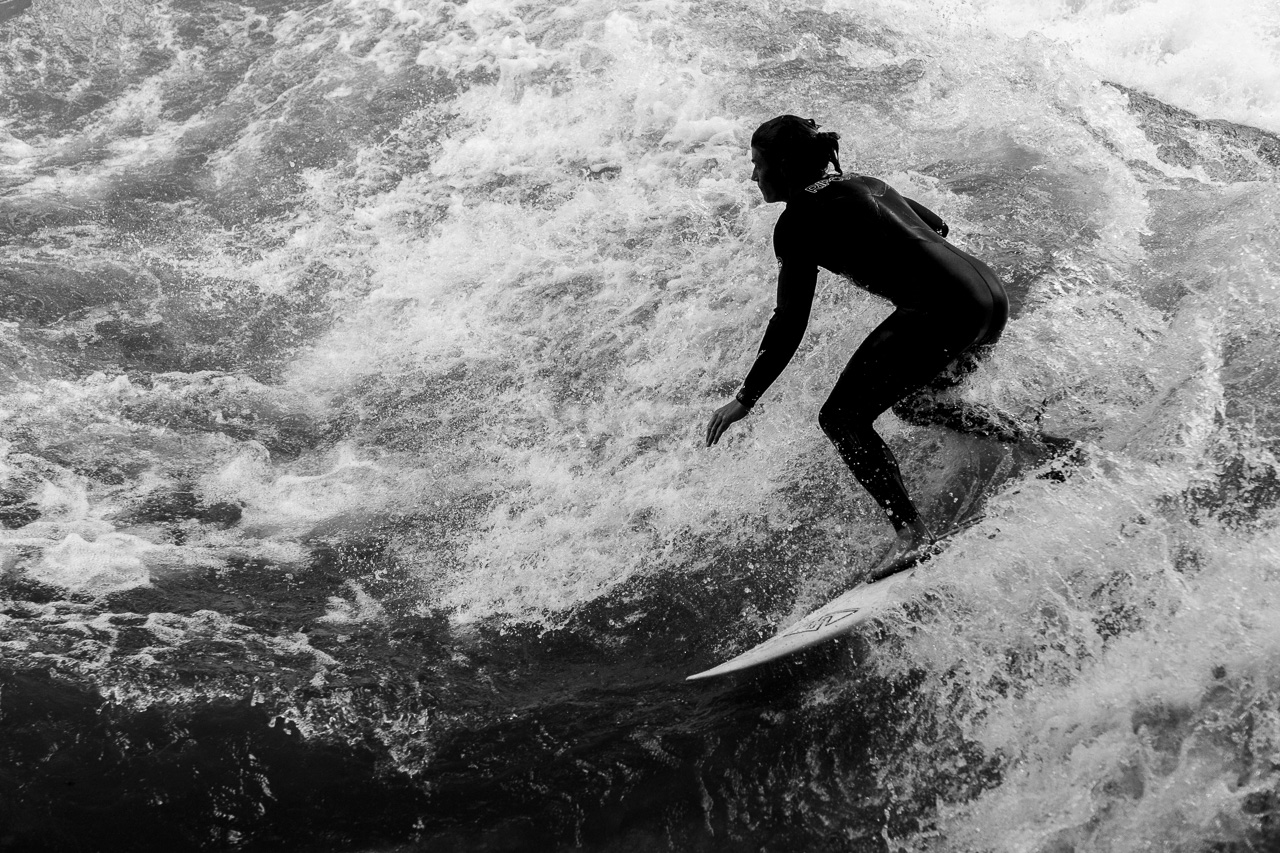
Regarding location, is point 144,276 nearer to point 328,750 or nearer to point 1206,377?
point 328,750

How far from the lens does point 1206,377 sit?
161 inches

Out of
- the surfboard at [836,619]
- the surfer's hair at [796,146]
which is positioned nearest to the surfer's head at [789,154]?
the surfer's hair at [796,146]

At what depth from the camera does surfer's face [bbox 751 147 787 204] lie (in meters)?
3.16

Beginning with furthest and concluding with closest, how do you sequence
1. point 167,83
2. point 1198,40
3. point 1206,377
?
point 167,83
point 1198,40
point 1206,377

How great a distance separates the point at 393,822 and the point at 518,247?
13.4 ft

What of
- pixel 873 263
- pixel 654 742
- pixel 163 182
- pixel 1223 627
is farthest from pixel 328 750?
→ pixel 163 182

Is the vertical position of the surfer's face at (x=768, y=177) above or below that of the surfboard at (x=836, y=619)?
above

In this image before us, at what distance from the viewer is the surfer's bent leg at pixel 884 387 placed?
11.2 feet

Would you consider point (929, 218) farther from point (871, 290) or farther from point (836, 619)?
point (836, 619)

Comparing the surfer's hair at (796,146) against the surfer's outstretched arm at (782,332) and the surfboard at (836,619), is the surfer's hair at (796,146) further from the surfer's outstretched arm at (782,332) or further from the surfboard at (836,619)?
the surfboard at (836,619)

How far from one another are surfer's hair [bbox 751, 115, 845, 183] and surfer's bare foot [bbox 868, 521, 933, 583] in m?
Answer: 1.35

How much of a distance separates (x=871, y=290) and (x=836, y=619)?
1.23 meters

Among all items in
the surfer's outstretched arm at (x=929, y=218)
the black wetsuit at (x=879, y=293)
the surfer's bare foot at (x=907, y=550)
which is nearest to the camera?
the black wetsuit at (x=879, y=293)

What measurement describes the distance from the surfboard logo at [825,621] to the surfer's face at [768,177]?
147 cm
